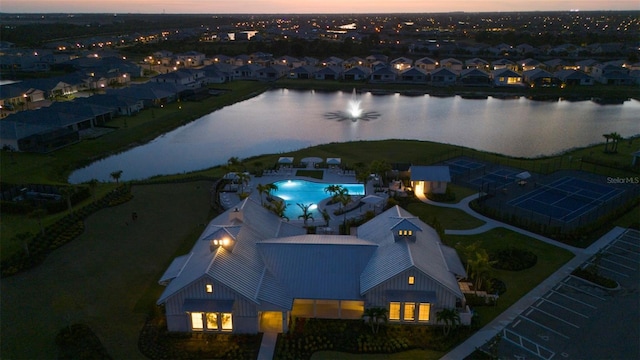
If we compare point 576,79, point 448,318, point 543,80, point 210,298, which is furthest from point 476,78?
point 210,298

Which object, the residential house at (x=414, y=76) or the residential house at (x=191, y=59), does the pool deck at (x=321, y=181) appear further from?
the residential house at (x=191, y=59)

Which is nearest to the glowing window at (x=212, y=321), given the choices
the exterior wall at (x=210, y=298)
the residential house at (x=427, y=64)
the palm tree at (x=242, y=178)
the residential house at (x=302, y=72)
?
the exterior wall at (x=210, y=298)

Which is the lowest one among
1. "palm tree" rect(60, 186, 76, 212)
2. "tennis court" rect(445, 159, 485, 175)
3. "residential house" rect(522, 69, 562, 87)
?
"tennis court" rect(445, 159, 485, 175)

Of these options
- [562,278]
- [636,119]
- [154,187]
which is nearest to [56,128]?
[154,187]

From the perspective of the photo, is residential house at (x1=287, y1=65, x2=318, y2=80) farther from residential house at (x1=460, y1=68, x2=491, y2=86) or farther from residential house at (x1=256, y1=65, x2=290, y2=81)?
residential house at (x1=460, y1=68, x2=491, y2=86)

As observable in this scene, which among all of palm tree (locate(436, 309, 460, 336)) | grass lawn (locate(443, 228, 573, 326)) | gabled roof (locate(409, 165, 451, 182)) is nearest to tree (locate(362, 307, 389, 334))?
palm tree (locate(436, 309, 460, 336))

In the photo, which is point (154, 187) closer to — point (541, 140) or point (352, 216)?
point (352, 216)
